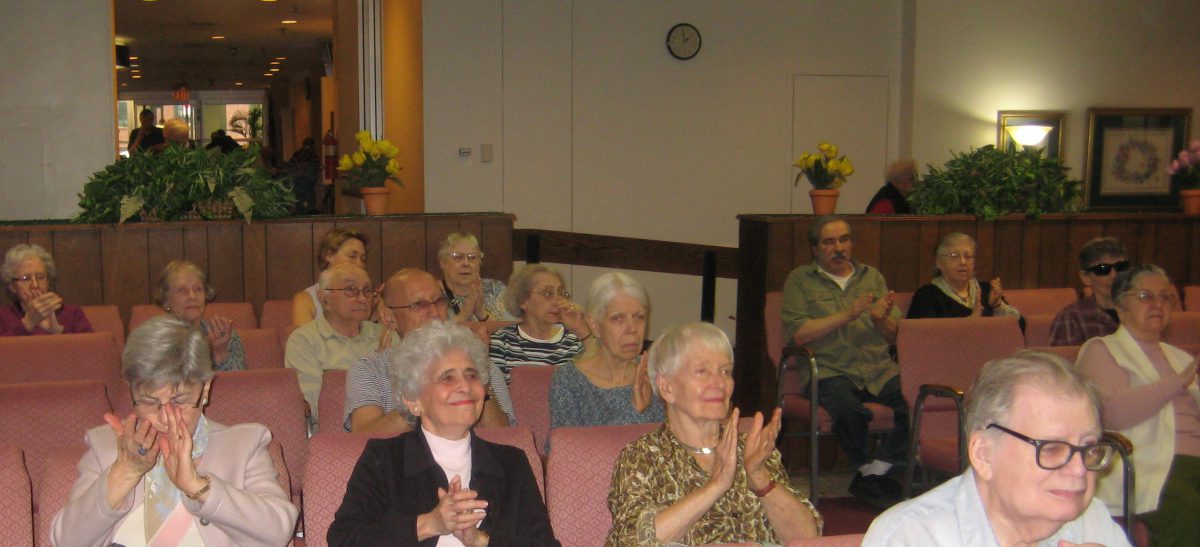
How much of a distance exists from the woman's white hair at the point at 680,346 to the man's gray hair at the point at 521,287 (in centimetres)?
157

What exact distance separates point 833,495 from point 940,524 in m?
3.75

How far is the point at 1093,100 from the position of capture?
10188mm

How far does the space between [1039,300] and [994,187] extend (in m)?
0.89

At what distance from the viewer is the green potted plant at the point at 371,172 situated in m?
7.21

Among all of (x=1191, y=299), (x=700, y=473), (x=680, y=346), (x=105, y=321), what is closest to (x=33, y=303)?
(x=105, y=321)

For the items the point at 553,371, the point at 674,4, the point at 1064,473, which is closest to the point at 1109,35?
the point at 674,4

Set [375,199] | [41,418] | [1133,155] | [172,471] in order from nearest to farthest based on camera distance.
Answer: [172,471] → [41,418] → [375,199] → [1133,155]

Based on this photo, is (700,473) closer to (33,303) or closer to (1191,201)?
(33,303)

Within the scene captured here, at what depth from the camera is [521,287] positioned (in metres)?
4.70

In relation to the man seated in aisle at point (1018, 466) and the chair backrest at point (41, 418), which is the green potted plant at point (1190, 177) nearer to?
the man seated in aisle at point (1018, 466)

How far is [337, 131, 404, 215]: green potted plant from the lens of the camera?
23.6 feet

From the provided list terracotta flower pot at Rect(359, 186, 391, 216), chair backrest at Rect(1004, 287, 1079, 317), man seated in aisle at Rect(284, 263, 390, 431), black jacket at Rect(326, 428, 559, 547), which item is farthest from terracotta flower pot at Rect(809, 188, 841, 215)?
black jacket at Rect(326, 428, 559, 547)

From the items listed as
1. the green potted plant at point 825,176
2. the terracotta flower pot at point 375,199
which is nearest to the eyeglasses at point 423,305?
the terracotta flower pot at point 375,199

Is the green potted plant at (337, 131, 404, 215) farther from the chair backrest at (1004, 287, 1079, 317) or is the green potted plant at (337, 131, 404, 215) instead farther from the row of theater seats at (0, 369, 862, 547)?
the chair backrest at (1004, 287, 1079, 317)
